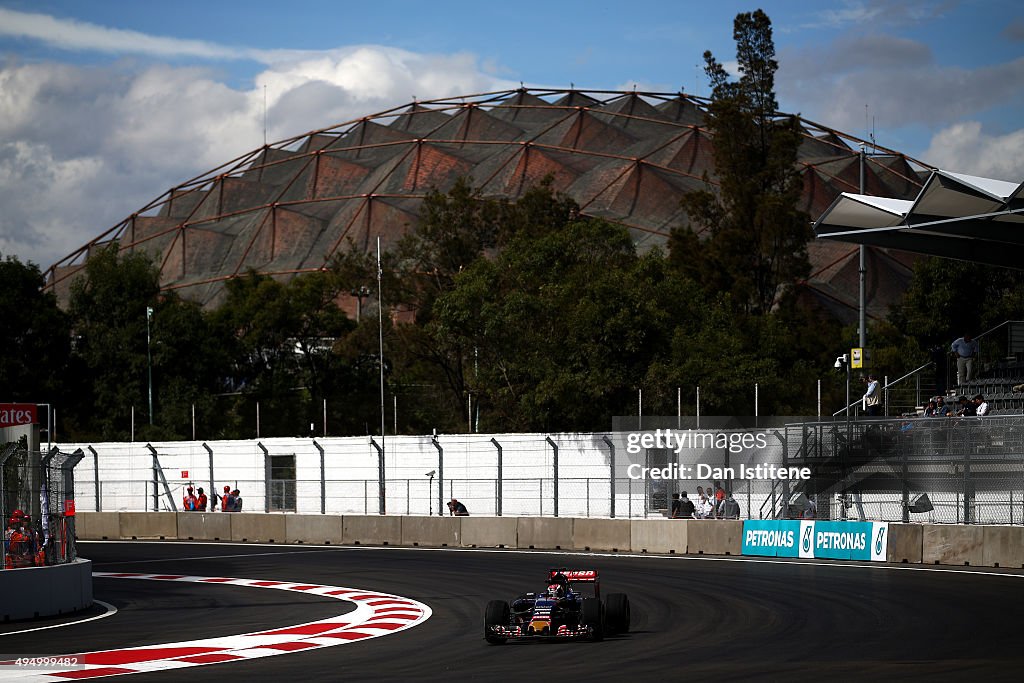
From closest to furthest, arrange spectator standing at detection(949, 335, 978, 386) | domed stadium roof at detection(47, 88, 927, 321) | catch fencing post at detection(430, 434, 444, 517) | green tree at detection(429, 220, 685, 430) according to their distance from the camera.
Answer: catch fencing post at detection(430, 434, 444, 517) → spectator standing at detection(949, 335, 978, 386) → green tree at detection(429, 220, 685, 430) → domed stadium roof at detection(47, 88, 927, 321)

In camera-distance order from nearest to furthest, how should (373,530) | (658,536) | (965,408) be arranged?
(658,536) → (965,408) → (373,530)

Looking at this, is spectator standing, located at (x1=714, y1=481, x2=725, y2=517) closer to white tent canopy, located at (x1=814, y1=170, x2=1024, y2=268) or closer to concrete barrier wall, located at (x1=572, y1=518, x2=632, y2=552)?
concrete barrier wall, located at (x1=572, y1=518, x2=632, y2=552)

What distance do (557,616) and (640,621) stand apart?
7.37 ft

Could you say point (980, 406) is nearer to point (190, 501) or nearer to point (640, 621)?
point (640, 621)

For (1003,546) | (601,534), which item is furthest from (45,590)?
(1003,546)

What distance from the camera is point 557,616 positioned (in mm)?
16188

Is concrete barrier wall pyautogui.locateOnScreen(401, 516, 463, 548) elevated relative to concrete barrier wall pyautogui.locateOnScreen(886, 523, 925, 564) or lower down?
lower down

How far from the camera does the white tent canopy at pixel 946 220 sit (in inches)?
1230

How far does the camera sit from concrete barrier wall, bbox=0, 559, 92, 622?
64.0 feet

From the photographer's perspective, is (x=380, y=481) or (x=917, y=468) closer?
(x=917, y=468)

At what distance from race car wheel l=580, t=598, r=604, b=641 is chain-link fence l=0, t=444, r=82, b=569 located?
893 centimetres

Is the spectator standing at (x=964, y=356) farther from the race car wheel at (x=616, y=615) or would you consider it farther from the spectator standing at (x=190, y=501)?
the race car wheel at (x=616, y=615)

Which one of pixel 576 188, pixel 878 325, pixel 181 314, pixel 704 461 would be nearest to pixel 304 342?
pixel 181 314

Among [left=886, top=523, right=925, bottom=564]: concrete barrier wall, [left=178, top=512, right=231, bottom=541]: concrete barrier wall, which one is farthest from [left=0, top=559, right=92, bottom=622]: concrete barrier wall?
[left=178, top=512, right=231, bottom=541]: concrete barrier wall
